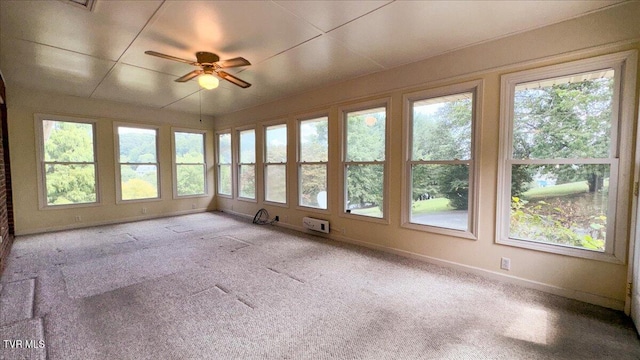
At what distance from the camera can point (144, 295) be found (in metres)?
2.57

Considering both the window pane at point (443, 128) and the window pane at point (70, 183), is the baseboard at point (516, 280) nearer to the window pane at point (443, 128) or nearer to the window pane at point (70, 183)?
the window pane at point (443, 128)

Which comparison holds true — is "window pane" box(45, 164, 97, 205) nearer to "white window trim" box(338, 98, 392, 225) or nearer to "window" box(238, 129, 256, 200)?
"window" box(238, 129, 256, 200)

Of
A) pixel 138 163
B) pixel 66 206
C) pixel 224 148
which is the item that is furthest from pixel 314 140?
pixel 66 206

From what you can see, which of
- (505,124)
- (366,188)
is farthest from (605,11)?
(366,188)

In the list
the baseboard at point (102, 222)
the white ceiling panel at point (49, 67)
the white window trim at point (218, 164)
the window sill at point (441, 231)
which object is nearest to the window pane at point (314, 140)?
the window sill at point (441, 231)

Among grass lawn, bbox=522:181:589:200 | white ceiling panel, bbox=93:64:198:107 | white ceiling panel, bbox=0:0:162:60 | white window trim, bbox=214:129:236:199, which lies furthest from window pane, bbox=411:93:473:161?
white window trim, bbox=214:129:236:199

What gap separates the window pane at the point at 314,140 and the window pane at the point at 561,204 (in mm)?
2820

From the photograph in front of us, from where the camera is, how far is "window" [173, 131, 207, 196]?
6652 millimetres

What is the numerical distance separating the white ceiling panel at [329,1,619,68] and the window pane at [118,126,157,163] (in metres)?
5.44

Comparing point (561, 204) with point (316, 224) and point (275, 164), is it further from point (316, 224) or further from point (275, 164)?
point (275, 164)

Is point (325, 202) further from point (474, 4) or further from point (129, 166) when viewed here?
point (129, 166)

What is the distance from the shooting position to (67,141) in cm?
517

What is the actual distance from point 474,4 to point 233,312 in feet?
11.1

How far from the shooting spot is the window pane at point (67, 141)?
500cm
